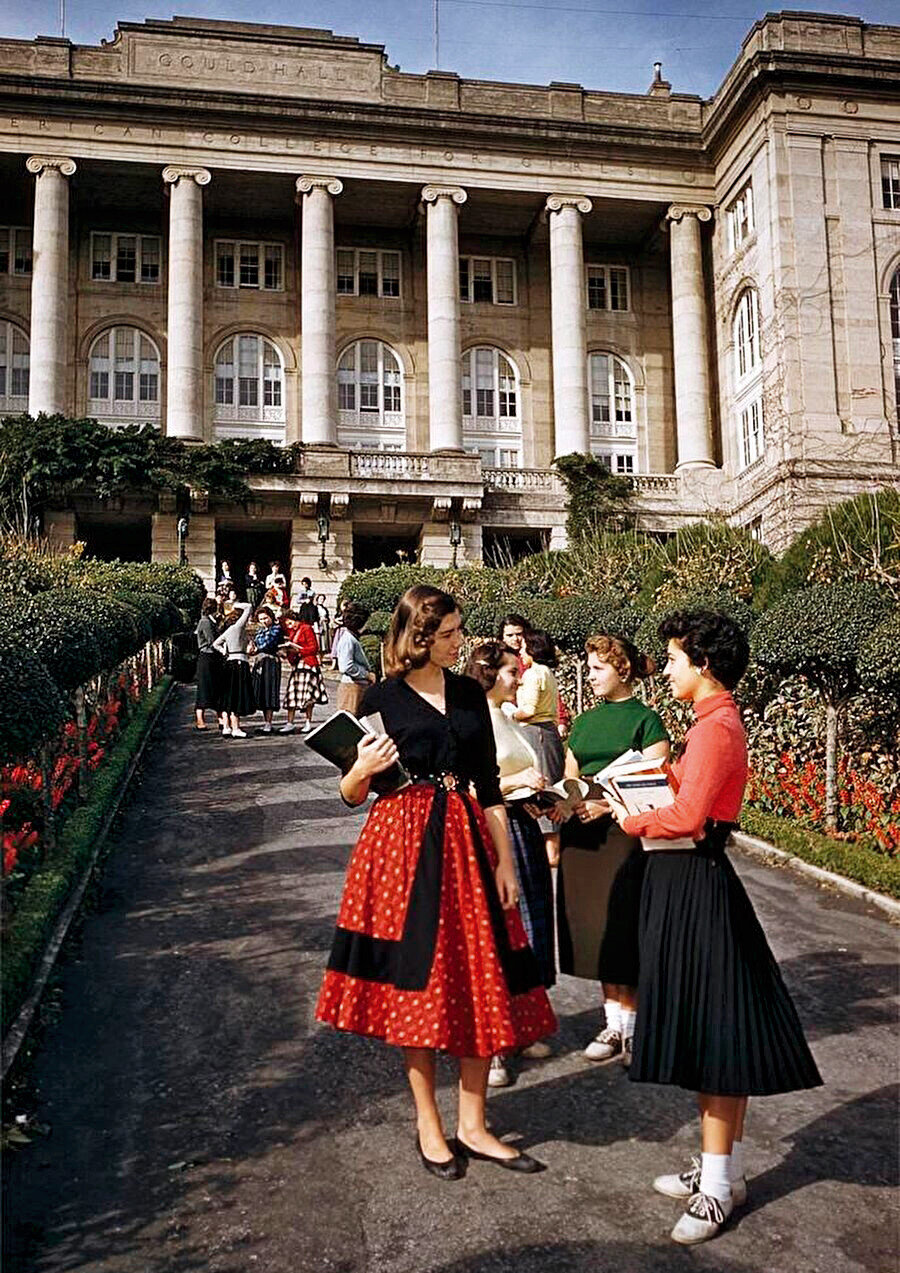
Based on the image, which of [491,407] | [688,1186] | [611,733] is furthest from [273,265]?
[688,1186]

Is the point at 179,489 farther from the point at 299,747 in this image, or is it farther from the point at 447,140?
the point at 299,747

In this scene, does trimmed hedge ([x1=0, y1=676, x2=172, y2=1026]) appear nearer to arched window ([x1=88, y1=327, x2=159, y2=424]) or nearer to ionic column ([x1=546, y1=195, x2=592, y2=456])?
ionic column ([x1=546, y1=195, x2=592, y2=456])

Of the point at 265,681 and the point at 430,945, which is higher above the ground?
the point at 265,681

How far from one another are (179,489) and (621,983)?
100.0 feet

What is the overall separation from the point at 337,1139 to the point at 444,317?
34472 millimetres

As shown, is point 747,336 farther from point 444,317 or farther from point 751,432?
point 444,317

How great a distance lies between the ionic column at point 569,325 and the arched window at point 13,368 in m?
18.3

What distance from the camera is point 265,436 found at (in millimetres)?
38719

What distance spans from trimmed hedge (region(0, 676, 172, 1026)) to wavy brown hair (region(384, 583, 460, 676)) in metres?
2.65

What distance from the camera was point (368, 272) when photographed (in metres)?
40.4

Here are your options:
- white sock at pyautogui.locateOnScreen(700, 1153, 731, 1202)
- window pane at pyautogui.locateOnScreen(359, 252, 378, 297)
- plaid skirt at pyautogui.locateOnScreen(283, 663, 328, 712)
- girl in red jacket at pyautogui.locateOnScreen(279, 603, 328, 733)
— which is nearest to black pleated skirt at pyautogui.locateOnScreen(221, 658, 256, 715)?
girl in red jacket at pyautogui.locateOnScreen(279, 603, 328, 733)

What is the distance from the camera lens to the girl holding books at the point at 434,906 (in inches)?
149

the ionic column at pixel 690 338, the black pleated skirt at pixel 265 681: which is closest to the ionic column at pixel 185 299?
the ionic column at pixel 690 338

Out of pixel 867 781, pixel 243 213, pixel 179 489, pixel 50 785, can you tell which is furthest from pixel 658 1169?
pixel 243 213
